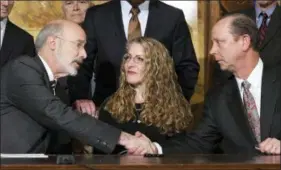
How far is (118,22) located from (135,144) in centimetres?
139

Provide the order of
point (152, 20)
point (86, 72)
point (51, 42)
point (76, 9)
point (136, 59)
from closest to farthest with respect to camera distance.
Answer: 1. point (51, 42)
2. point (136, 59)
3. point (86, 72)
4. point (152, 20)
5. point (76, 9)

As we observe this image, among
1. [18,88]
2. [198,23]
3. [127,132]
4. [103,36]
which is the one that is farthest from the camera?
[198,23]

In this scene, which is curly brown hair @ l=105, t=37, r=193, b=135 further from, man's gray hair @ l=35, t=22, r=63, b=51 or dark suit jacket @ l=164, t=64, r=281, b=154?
man's gray hair @ l=35, t=22, r=63, b=51

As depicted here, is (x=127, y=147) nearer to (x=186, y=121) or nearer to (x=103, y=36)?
(x=186, y=121)

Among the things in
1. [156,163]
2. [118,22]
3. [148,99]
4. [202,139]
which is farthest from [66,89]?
[156,163]

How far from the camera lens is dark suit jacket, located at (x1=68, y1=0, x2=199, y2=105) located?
5.62 m

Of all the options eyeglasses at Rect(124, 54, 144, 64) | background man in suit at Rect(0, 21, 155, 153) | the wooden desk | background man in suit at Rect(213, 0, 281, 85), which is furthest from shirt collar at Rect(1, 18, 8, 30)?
the wooden desk

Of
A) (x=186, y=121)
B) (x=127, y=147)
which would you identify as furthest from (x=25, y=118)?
(x=186, y=121)

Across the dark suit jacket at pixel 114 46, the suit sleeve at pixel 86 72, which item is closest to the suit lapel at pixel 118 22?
the dark suit jacket at pixel 114 46

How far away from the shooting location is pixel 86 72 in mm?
5668

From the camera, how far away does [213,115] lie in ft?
15.9

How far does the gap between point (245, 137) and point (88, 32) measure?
1540 millimetres

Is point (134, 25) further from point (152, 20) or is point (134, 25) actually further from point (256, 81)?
point (256, 81)

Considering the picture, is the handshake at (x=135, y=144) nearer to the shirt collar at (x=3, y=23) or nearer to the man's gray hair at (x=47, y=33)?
the man's gray hair at (x=47, y=33)
